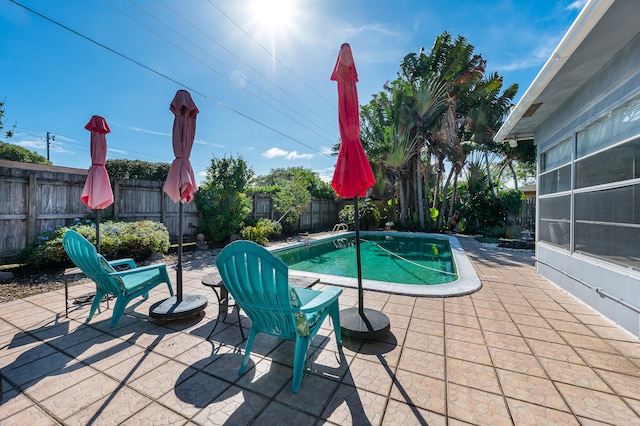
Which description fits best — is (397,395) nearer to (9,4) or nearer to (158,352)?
(158,352)

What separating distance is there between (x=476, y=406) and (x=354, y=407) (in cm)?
84

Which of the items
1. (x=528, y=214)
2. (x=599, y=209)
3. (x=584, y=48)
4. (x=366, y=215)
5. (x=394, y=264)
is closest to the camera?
(x=584, y=48)

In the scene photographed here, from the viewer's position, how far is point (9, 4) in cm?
486

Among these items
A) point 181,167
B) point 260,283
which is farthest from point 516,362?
point 181,167

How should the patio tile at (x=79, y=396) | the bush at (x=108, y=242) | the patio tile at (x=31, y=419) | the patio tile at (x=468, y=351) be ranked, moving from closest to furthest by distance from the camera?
the patio tile at (x=31, y=419) < the patio tile at (x=79, y=396) < the patio tile at (x=468, y=351) < the bush at (x=108, y=242)

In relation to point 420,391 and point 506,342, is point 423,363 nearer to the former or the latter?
point 420,391

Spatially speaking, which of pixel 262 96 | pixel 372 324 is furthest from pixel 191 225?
pixel 372 324

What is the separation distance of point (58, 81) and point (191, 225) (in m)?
6.72

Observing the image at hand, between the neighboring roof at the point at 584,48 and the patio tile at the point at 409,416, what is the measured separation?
3559 millimetres

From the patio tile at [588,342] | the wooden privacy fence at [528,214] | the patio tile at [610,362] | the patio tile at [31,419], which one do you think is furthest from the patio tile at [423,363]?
the wooden privacy fence at [528,214]

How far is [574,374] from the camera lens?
2084mm

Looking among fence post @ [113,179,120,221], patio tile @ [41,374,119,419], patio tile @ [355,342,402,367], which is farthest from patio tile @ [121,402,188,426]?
fence post @ [113,179,120,221]

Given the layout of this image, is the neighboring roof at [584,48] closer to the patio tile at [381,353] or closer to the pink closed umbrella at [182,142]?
the patio tile at [381,353]

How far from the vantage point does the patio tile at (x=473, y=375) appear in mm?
1948
